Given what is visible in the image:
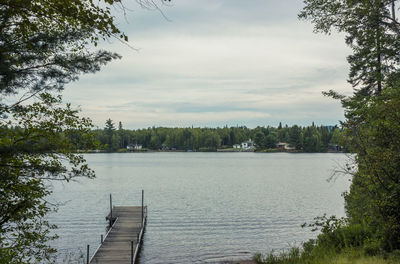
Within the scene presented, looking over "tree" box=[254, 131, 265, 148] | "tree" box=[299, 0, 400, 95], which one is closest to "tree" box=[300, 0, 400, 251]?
"tree" box=[299, 0, 400, 95]

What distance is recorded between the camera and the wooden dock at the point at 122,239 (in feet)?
48.1

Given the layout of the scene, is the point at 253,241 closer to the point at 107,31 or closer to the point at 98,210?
the point at 98,210

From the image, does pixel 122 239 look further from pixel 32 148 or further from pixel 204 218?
pixel 32 148

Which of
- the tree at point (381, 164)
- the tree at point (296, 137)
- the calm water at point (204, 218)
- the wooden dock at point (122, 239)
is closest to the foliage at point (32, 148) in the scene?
the wooden dock at point (122, 239)

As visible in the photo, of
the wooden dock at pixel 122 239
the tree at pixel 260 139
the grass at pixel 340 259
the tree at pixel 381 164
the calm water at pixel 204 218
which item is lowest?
the calm water at pixel 204 218

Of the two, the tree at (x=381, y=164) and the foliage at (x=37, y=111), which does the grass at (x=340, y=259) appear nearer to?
the tree at (x=381, y=164)

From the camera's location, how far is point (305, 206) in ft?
105

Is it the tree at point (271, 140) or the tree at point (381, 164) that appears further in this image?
the tree at point (271, 140)

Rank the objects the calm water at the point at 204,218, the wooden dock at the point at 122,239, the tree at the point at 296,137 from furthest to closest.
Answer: the tree at the point at 296,137 < the calm water at the point at 204,218 < the wooden dock at the point at 122,239

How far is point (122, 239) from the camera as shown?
58.3ft

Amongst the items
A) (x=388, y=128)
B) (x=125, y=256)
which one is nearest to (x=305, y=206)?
(x=125, y=256)

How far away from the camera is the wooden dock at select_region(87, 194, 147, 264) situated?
1466cm

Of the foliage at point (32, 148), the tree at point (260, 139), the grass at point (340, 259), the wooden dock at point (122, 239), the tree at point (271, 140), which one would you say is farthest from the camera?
the tree at point (260, 139)

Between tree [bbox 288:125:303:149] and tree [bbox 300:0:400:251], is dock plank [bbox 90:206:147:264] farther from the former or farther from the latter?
tree [bbox 288:125:303:149]
